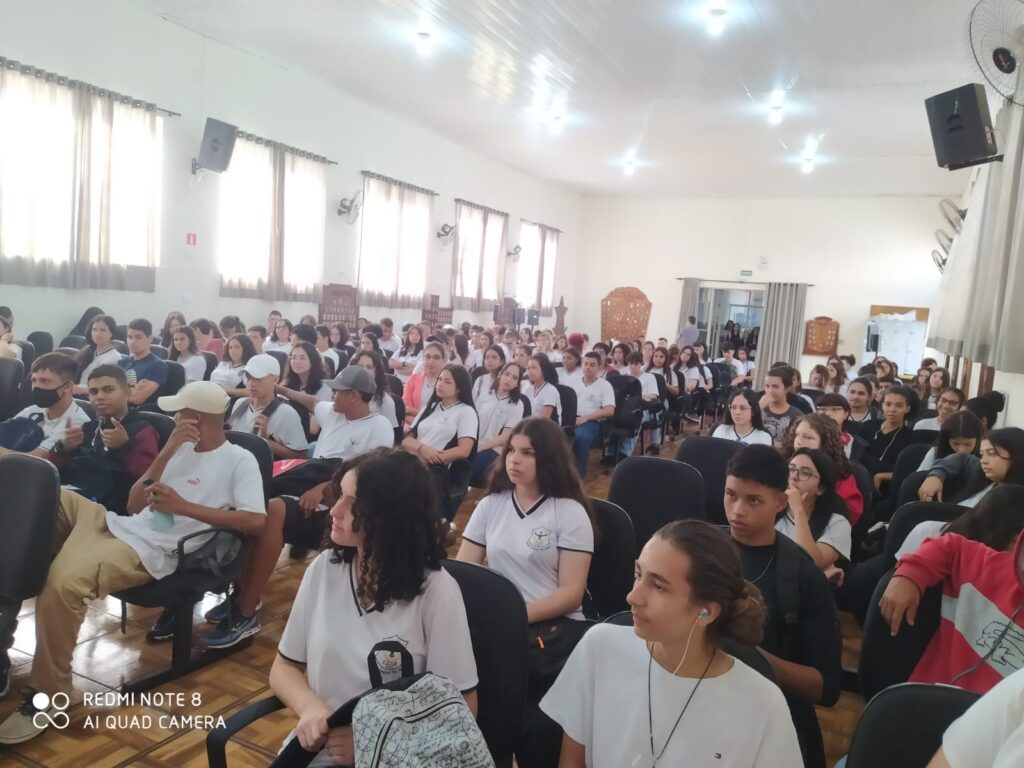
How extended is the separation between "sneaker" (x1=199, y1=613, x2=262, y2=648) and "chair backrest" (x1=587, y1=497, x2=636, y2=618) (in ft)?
4.99

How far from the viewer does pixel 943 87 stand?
8039 mm

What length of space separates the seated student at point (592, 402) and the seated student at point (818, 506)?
3533mm

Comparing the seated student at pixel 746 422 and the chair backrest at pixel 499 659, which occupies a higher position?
the seated student at pixel 746 422

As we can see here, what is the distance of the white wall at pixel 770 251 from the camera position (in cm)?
1509

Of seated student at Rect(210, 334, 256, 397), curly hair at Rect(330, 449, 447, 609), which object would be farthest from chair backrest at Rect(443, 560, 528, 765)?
seated student at Rect(210, 334, 256, 397)

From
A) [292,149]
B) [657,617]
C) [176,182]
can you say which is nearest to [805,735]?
[657,617]

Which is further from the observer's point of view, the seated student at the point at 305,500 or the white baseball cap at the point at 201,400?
the seated student at the point at 305,500

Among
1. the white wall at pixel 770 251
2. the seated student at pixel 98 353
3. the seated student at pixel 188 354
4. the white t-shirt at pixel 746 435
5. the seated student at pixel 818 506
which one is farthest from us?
the white wall at pixel 770 251

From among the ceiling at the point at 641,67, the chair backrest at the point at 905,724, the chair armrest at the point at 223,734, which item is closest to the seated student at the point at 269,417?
the chair armrest at the point at 223,734

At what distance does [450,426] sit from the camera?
171 inches

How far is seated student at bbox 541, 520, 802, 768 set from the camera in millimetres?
1268

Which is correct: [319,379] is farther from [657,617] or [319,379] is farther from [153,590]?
[657,617]

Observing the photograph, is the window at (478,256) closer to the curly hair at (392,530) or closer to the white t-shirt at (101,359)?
the white t-shirt at (101,359)

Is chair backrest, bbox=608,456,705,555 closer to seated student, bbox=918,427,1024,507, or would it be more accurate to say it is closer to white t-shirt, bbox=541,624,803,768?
seated student, bbox=918,427,1024,507
